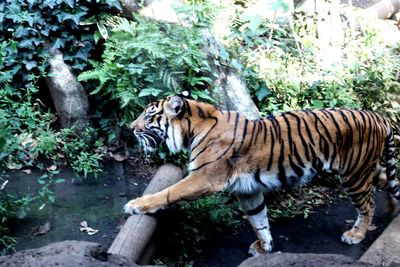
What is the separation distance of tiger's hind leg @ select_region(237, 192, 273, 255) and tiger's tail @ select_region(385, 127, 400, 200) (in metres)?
1.31

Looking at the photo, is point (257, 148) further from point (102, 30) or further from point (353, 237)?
point (102, 30)

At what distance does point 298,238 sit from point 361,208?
680 mm

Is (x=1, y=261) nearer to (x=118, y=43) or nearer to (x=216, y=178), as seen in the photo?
(x=216, y=178)

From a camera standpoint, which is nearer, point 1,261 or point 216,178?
point 1,261

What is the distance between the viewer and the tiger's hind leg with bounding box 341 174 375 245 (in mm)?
5145

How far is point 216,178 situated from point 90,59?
309 cm

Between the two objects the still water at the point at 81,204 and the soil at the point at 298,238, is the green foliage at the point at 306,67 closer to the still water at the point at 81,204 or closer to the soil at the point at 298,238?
the soil at the point at 298,238

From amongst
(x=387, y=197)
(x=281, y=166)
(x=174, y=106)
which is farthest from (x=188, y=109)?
(x=387, y=197)

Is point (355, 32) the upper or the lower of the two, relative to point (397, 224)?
upper

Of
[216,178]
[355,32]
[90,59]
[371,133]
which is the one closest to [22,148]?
[90,59]

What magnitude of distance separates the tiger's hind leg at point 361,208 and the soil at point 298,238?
0.26ft

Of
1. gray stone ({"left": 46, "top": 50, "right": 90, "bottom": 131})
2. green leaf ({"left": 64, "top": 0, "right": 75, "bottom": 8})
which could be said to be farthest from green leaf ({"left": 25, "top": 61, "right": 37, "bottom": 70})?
green leaf ({"left": 64, "top": 0, "right": 75, "bottom": 8})

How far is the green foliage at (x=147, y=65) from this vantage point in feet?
20.2

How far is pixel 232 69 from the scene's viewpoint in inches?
263
